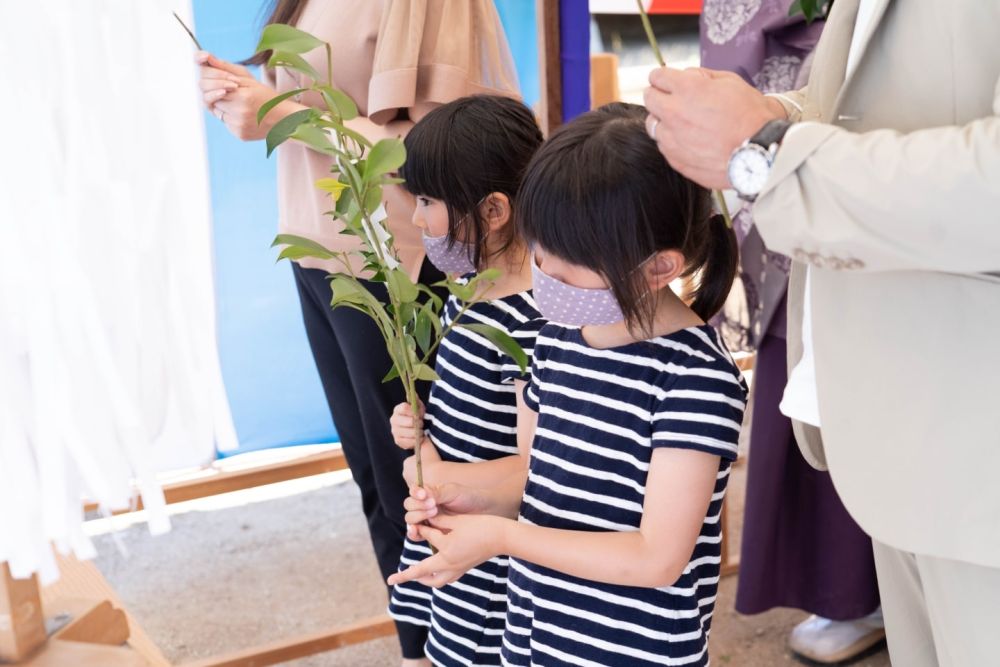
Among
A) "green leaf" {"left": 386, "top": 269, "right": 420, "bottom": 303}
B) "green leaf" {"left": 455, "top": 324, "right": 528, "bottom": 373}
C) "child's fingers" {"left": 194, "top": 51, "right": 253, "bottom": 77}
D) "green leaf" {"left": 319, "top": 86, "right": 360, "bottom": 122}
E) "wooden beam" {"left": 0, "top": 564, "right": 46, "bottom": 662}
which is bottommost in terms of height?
"wooden beam" {"left": 0, "top": 564, "right": 46, "bottom": 662}

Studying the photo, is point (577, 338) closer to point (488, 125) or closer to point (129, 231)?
point (488, 125)

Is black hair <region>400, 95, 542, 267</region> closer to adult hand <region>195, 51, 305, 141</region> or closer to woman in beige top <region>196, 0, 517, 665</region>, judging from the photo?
woman in beige top <region>196, 0, 517, 665</region>

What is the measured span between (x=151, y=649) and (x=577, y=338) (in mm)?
1242

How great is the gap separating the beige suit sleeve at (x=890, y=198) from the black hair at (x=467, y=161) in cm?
55

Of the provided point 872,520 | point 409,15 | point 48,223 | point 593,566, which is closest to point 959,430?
point 872,520

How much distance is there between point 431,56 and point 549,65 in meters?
0.30

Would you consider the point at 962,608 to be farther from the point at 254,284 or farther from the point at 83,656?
the point at 254,284

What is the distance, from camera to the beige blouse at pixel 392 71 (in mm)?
1500

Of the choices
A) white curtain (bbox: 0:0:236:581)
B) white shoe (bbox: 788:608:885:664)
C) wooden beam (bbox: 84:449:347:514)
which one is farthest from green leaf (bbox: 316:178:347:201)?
white shoe (bbox: 788:608:885:664)

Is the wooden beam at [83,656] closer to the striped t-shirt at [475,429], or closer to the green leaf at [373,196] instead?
the striped t-shirt at [475,429]

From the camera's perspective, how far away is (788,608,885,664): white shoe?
6.63ft

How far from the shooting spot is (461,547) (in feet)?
3.49

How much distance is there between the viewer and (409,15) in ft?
4.97

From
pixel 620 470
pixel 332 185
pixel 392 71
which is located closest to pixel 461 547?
pixel 620 470
